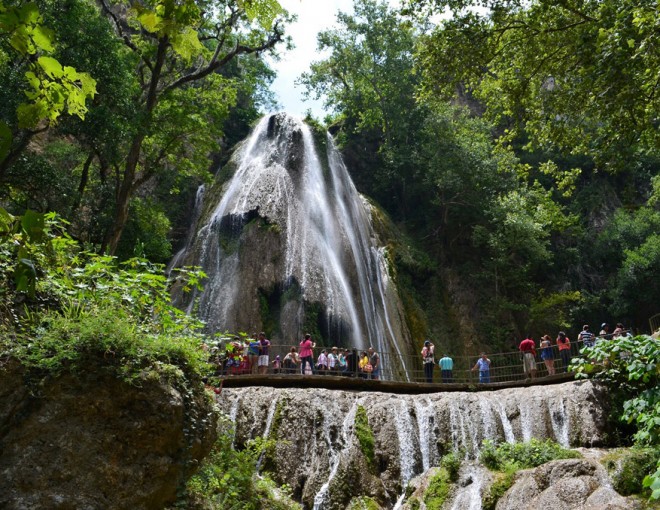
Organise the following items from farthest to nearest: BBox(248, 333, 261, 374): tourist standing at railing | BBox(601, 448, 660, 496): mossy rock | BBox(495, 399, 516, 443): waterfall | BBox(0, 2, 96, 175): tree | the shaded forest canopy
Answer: BBox(248, 333, 261, 374): tourist standing at railing < BBox(495, 399, 516, 443): waterfall < the shaded forest canopy < BBox(601, 448, 660, 496): mossy rock < BBox(0, 2, 96, 175): tree

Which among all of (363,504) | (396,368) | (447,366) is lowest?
(363,504)

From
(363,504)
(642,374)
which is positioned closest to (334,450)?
(363,504)

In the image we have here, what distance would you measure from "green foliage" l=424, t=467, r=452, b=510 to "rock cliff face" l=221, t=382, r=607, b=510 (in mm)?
1368

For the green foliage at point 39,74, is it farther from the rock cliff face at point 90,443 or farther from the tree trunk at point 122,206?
the tree trunk at point 122,206

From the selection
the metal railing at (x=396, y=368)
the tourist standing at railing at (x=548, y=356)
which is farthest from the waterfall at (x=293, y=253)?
the tourist standing at railing at (x=548, y=356)

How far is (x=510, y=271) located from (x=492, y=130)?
11.0 metres

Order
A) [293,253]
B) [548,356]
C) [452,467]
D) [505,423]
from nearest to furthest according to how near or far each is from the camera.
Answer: [452,467] < [505,423] < [548,356] < [293,253]

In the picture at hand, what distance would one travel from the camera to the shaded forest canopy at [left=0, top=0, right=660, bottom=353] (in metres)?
9.81

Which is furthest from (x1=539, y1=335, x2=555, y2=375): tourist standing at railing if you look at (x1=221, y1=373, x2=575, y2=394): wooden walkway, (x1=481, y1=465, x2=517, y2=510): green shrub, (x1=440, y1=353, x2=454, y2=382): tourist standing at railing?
(x1=481, y1=465, x2=517, y2=510): green shrub

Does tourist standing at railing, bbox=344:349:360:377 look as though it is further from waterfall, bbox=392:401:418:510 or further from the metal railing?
waterfall, bbox=392:401:418:510

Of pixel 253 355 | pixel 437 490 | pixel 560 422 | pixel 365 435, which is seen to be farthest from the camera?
pixel 253 355

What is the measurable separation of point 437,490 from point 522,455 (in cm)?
189

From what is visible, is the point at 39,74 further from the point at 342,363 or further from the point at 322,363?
the point at 342,363

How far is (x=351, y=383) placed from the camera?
48.6ft
